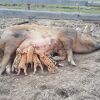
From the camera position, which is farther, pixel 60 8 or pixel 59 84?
pixel 60 8

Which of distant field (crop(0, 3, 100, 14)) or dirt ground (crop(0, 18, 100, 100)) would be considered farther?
distant field (crop(0, 3, 100, 14))

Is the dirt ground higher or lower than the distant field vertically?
lower

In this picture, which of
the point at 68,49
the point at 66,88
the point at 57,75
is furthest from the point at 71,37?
the point at 66,88

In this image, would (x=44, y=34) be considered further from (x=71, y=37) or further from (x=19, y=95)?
(x=19, y=95)

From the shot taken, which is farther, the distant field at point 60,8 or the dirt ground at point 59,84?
the distant field at point 60,8

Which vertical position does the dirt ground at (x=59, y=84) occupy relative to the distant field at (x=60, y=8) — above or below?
below

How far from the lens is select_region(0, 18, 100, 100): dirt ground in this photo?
4379mm

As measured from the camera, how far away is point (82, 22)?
8016mm

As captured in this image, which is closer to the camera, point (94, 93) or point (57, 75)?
point (94, 93)

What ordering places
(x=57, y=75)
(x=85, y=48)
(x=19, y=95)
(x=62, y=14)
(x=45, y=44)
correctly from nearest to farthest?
(x=19, y=95) → (x=57, y=75) → (x=45, y=44) → (x=85, y=48) → (x=62, y=14)

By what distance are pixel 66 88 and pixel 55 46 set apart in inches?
51.7

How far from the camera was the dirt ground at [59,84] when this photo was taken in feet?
14.4

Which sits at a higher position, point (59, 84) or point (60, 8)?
point (60, 8)

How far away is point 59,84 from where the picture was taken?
471 cm
